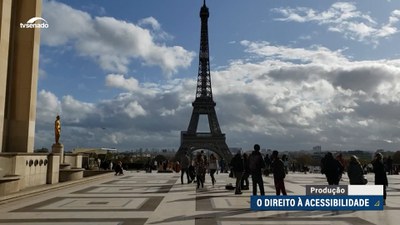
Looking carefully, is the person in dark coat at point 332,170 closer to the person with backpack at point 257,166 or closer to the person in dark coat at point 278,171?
the person in dark coat at point 278,171

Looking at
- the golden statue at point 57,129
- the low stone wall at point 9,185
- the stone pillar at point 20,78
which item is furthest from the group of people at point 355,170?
the golden statue at point 57,129

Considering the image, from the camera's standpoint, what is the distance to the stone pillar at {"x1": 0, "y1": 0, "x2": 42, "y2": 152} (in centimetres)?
2364

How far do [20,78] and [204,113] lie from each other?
66188mm

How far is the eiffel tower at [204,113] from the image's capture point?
85.6 meters

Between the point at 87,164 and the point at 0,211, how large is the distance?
2828 cm

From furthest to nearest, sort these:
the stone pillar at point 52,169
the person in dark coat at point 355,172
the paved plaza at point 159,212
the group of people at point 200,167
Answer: the stone pillar at point 52,169
the group of people at point 200,167
the person in dark coat at point 355,172
the paved plaza at point 159,212

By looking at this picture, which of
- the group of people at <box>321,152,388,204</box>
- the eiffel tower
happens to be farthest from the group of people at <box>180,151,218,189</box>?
the eiffel tower

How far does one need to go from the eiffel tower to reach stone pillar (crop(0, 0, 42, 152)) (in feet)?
195

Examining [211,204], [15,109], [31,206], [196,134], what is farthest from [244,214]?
Answer: [196,134]

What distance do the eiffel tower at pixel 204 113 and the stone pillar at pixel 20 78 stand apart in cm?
5945

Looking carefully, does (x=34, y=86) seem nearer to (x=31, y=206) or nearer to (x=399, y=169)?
(x=31, y=206)

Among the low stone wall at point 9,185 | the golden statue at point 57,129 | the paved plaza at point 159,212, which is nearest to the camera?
the paved plaza at point 159,212

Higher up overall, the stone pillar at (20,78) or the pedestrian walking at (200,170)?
the stone pillar at (20,78)

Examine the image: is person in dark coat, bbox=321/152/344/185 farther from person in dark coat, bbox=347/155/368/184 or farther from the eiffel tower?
the eiffel tower
